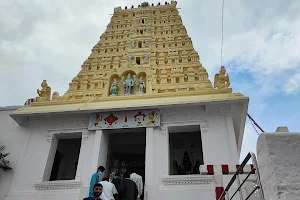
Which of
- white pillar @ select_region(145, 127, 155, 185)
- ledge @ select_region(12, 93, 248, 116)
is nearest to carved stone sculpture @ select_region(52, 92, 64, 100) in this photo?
ledge @ select_region(12, 93, 248, 116)

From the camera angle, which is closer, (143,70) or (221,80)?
(221,80)

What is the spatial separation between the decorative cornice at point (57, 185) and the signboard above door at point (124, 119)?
2000 mm

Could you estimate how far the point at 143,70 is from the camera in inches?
455

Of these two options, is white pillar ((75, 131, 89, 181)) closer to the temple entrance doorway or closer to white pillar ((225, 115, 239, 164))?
the temple entrance doorway

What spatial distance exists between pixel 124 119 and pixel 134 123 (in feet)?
1.39

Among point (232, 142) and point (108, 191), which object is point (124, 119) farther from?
point (232, 142)

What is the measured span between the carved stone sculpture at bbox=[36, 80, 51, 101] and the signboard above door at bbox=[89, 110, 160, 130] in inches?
93.7

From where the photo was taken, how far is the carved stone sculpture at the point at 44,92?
35.7 ft

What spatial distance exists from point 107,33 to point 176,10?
13.6 feet

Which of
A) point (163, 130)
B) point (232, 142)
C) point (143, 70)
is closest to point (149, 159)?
point (163, 130)

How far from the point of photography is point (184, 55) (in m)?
12.3

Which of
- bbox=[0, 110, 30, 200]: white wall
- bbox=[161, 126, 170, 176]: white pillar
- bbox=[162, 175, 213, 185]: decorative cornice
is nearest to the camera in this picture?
bbox=[162, 175, 213, 185]: decorative cornice

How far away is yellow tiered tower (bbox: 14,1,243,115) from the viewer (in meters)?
10.1

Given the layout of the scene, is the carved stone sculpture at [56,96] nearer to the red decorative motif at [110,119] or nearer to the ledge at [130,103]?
the ledge at [130,103]
